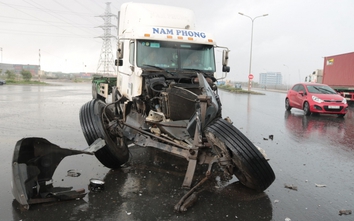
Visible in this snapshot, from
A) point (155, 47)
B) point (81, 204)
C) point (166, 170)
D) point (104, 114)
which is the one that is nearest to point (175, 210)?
point (81, 204)

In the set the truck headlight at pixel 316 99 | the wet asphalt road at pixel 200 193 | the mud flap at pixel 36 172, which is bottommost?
the wet asphalt road at pixel 200 193

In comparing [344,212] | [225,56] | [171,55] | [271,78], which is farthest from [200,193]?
[271,78]

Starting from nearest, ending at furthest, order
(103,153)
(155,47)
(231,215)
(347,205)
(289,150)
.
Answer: (231,215) < (347,205) < (103,153) < (155,47) < (289,150)

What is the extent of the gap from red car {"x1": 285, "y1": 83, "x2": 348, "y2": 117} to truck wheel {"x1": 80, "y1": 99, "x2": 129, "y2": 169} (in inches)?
458

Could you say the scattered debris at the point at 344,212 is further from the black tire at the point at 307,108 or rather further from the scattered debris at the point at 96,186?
the black tire at the point at 307,108

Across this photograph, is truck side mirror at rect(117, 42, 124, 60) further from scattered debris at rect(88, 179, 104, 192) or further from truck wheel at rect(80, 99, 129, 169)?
scattered debris at rect(88, 179, 104, 192)

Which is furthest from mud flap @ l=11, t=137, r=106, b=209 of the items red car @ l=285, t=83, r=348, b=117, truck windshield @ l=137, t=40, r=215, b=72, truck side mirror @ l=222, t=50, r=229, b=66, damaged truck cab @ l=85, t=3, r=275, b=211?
red car @ l=285, t=83, r=348, b=117

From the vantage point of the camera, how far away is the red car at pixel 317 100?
13.9 m

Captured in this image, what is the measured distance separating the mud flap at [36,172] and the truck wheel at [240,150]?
2.03 metres

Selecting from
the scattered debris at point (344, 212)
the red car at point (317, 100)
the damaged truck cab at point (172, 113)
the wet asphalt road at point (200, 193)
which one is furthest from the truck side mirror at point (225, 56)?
the red car at point (317, 100)

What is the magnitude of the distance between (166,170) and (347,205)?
2.93 metres

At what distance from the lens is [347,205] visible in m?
4.09

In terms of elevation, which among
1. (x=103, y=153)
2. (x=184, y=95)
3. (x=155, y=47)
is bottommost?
(x=103, y=153)

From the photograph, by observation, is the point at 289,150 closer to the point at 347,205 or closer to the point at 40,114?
the point at 347,205
